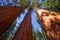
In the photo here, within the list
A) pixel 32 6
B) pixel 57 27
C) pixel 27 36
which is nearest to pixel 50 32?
pixel 57 27

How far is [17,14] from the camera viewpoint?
54.7 inches

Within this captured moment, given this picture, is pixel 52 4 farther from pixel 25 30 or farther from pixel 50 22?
pixel 25 30

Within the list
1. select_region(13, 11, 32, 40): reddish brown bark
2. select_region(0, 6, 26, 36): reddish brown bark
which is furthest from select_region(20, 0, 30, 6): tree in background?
select_region(13, 11, 32, 40): reddish brown bark

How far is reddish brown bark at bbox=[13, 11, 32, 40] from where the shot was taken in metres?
1.25

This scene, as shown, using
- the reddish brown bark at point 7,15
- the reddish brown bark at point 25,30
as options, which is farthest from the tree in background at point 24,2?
the reddish brown bark at point 25,30

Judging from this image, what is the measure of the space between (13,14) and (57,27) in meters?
0.45

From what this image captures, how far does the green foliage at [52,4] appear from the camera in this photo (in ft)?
4.56

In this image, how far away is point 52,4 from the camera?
1.39m

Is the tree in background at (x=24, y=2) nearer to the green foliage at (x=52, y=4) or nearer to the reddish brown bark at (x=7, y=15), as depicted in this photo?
the reddish brown bark at (x=7, y=15)

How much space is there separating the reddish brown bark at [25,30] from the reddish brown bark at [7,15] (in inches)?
4.2

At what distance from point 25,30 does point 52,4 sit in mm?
380

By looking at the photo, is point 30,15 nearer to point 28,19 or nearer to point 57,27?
point 28,19

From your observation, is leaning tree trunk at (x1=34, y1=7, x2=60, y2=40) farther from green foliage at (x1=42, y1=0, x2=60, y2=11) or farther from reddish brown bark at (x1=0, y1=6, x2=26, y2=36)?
reddish brown bark at (x1=0, y1=6, x2=26, y2=36)

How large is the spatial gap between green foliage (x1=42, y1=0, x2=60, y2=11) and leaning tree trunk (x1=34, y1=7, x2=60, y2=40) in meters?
0.05
